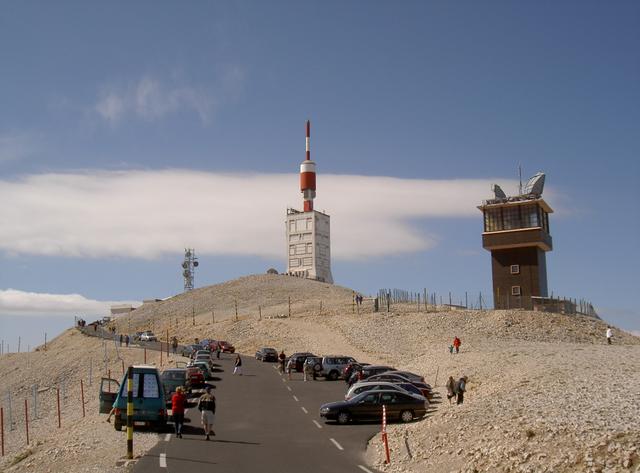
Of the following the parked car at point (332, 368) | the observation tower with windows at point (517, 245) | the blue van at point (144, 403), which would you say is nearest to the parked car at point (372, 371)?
the parked car at point (332, 368)

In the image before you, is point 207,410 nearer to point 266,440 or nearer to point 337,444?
point 266,440

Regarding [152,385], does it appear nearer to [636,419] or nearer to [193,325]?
[636,419]

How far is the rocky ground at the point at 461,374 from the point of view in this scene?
17.7 meters

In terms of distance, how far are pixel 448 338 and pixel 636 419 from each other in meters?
46.2

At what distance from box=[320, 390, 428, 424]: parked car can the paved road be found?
48cm

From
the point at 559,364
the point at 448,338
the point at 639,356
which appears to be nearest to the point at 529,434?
the point at 559,364

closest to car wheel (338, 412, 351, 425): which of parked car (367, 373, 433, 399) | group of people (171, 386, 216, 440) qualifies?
group of people (171, 386, 216, 440)

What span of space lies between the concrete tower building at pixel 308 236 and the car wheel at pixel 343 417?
9769cm

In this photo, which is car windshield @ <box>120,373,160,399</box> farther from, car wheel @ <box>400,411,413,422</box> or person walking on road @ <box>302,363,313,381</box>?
person walking on road @ <box>302,363,313,381</box>

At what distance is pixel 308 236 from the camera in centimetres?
12706

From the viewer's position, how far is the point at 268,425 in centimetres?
2731

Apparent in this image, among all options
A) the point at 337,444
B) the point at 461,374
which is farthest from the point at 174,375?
the point at 337,444

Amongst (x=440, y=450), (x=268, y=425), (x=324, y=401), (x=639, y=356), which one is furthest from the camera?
(x=639, y=356)

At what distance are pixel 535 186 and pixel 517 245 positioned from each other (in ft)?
24.4
